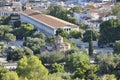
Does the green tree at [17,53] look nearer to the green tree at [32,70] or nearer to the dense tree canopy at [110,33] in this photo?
the green tree at [32,70]

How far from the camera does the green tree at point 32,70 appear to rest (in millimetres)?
16484

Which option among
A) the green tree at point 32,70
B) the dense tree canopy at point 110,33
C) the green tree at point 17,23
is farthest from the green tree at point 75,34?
the green tree at point 32,70

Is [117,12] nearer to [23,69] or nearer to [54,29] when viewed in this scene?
[54,29]

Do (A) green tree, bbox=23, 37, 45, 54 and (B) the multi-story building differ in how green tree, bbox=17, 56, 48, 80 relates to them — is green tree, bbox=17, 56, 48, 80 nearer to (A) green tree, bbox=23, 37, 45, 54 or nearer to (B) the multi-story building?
(A) green tree, bbox=23, 37, 45, 54

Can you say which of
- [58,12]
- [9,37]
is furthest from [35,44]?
[58,12]

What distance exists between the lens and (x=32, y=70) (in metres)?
16.8

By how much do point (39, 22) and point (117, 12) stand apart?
6.21 metres

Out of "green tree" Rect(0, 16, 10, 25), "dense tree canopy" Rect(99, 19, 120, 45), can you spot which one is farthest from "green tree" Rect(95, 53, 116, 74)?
"green tree" Rect(0, 16, 10, 25)

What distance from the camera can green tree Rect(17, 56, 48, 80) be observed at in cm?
1648

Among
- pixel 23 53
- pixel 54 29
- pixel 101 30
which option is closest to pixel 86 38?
pixel 101 30

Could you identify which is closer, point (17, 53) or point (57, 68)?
point (57, 68)

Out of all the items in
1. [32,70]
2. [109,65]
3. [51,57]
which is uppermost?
[32,70]

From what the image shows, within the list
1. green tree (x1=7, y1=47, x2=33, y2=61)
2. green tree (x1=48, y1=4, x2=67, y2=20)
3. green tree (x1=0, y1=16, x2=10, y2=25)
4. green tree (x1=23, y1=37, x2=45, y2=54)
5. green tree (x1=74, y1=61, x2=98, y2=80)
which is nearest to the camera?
green tree (x1=74, y1=61, x2=98, y2=80)

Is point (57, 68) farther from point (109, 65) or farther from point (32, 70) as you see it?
point (32, 70)
